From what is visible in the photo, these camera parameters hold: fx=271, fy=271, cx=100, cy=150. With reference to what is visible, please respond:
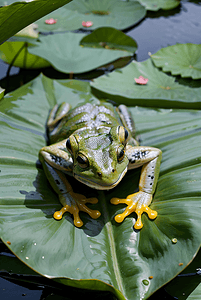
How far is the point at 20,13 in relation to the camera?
1.73 metres

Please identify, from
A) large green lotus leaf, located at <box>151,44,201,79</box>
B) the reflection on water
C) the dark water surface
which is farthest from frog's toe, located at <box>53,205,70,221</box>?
the reflection on water

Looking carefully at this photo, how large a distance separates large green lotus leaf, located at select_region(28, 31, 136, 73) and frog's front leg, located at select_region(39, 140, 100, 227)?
6.01 ft

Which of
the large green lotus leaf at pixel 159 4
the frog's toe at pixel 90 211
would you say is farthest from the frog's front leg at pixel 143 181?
the large green lotus leaf at pixel 159 4

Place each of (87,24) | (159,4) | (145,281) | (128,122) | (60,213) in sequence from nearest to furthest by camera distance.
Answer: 1. (145,281)
2. (60,213)
3. (128,122)
4. (87,24)
5. (159,4)

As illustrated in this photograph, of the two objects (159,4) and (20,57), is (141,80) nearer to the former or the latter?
(20,57)

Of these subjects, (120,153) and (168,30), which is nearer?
(120,153)

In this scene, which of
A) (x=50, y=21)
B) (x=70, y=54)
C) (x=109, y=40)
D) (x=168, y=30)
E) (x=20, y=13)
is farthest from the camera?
(x=168, y=30)

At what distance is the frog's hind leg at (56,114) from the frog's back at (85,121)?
0.04 metres

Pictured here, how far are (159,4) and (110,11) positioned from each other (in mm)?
1077

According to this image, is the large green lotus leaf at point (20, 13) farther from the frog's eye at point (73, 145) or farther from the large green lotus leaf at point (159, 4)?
the large green lotus leaf at point (159, 4)

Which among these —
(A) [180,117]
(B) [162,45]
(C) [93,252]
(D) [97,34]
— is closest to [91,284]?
(C) [93,252]

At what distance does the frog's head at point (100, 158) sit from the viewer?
175 centimetres

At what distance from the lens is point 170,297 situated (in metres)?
1.74

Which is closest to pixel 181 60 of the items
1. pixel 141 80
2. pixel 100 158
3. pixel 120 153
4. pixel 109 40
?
pixel 141 80
